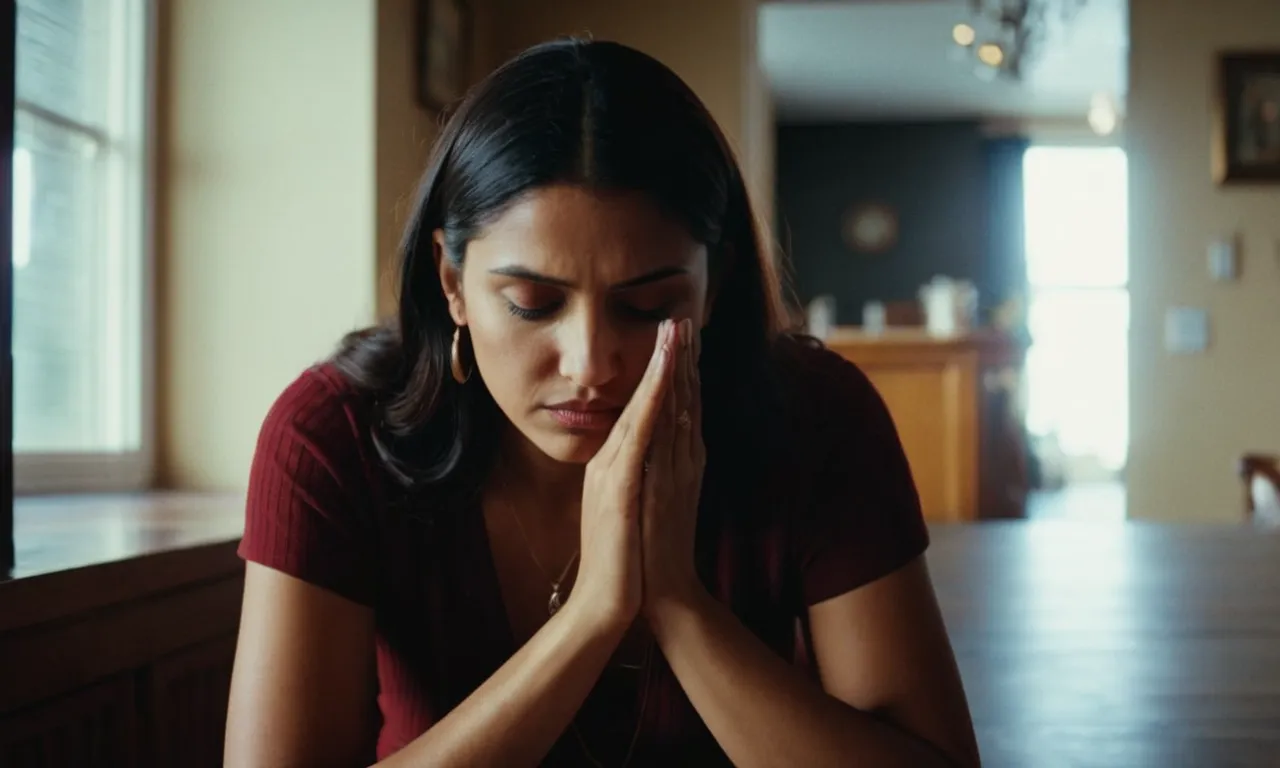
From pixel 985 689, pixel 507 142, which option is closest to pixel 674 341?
pixel 507 142

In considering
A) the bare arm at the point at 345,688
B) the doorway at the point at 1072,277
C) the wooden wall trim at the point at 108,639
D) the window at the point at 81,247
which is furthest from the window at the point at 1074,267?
the bare arm at the point at 345,688

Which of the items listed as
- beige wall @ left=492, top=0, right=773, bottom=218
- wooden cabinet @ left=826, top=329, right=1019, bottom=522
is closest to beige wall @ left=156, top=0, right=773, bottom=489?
beige wall @ left=492, top=0, right=773, bottom=218

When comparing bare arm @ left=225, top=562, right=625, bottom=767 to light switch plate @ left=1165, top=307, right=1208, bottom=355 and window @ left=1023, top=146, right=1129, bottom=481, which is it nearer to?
light switch plate @ left=1165, top=307, right=1208, bottom=355

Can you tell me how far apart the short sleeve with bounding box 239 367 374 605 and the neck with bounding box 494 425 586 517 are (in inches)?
5.8

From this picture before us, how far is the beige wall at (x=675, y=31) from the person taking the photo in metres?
3.75

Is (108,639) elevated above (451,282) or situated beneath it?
situated beneath

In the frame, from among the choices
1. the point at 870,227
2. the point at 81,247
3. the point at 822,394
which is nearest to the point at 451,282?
the point at 822,394

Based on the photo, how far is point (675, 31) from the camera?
377 centimetres

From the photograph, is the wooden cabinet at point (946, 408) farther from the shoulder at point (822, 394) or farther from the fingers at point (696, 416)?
the fingers at point (696, 416)

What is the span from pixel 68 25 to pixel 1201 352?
133 inches

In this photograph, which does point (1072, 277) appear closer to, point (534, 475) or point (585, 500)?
point (534, 475)

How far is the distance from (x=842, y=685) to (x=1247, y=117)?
3.59 m

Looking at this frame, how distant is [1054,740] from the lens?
86cm

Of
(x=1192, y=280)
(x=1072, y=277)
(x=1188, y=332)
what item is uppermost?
(x=1072, y=277)
